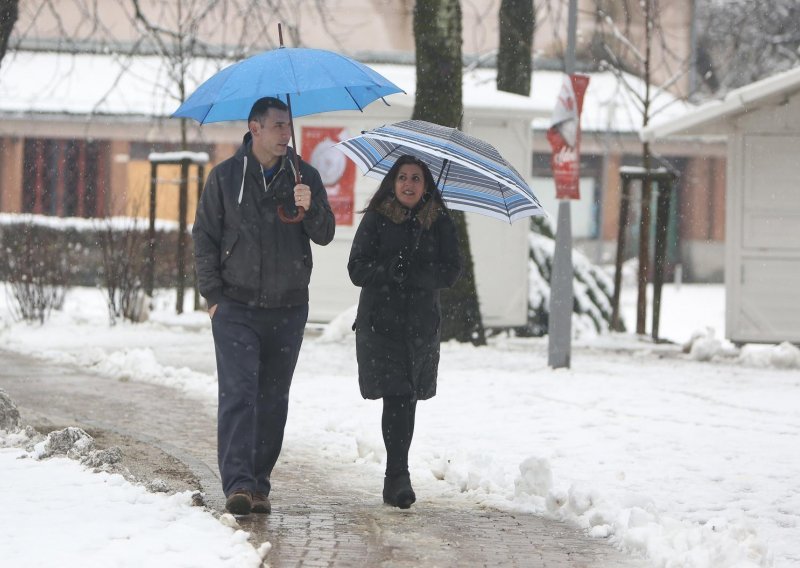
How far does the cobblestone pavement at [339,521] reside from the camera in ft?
19.4

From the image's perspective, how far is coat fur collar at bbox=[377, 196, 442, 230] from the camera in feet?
23.1

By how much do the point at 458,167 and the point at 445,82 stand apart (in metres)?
8.40

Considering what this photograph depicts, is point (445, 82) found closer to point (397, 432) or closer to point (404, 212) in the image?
point (404, 212)

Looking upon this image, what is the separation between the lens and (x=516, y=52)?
19.6 meters

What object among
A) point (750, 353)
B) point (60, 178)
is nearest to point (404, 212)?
point (750, 353)

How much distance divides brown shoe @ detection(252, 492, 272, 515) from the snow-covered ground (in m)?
0.35

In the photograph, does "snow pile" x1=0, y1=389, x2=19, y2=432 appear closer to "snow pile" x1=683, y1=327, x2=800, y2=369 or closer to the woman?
the woman

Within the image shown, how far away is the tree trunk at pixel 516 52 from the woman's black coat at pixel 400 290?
1283cm

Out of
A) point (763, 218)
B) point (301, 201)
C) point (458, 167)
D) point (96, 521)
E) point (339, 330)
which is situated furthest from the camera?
point (763, 218)

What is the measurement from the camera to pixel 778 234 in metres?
17.0

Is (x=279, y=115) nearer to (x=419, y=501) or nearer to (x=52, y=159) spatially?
(x=419, y=501)

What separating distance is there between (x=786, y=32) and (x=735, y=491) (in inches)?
1117

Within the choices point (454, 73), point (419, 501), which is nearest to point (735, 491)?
point (419, 501)

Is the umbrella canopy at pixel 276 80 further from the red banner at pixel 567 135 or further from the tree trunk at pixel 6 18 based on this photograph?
the red banner at pixel 567 135
